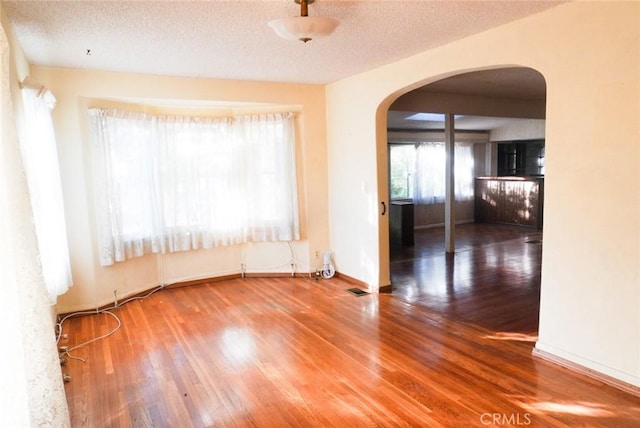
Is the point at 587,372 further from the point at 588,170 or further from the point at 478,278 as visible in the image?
the point at 478,278

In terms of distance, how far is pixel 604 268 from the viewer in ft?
8.59

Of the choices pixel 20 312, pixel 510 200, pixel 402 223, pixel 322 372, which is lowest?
pixel 322 372

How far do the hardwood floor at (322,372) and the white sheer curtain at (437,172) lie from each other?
5608mm

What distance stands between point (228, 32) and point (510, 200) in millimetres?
8324

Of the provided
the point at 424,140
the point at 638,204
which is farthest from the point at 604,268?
the point at 424,140

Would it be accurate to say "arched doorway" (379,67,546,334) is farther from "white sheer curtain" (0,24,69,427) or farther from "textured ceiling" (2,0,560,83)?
"white sheer curtain" (0,24,69,427)

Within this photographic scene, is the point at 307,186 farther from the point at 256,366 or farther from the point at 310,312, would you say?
the point at 256,366

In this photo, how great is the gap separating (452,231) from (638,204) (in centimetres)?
440

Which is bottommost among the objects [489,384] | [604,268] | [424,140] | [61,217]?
[489,384]

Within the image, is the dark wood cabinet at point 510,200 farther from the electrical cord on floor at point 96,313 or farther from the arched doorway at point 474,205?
the electrical cord on floor at point 96,313

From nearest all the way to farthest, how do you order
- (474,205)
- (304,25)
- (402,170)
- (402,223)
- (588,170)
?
1. (304,25)
2. (588,170)
3. (402,223)
4. (402,170)
5. (474,205)

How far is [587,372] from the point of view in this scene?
2.72 meters

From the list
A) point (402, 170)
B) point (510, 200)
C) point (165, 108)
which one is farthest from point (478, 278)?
point (510, 200)

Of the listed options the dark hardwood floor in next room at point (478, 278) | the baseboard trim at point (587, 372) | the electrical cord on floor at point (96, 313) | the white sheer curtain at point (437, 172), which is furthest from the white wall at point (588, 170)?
the white sheer curtain at point (437, 172)
